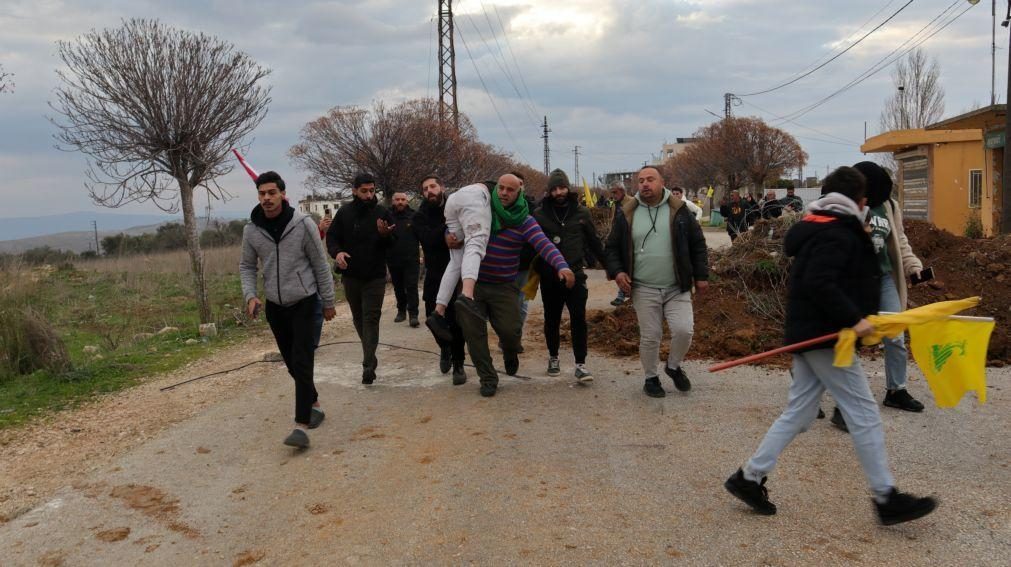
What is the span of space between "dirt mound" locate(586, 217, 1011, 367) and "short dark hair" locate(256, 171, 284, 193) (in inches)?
165

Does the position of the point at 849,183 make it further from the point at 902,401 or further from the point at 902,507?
the point at 902,401

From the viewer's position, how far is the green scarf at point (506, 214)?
19.8 feet

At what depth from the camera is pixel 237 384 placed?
721 centimetres

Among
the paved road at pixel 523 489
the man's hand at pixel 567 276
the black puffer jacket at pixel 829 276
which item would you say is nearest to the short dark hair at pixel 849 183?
the black puffer jacket at pixel 829 276

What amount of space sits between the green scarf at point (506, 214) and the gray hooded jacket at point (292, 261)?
1.62 meters

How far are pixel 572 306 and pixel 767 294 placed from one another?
10.4 feet

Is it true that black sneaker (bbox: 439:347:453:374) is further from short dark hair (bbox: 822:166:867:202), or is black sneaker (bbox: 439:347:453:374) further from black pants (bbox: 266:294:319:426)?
short dark hair (bbox: 822:166:867:202)

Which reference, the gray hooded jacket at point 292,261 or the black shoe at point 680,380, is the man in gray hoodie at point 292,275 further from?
the black shoe at point 680,380

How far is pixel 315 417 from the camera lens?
5598 millimetres

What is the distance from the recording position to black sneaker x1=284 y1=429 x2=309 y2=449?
16.1ft

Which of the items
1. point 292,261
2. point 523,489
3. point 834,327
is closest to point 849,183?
point 834,327

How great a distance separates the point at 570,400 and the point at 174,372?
4.83 metres

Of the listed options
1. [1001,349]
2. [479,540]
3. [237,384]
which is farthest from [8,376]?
[1001,349]

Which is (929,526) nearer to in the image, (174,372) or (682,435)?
(682,435)
